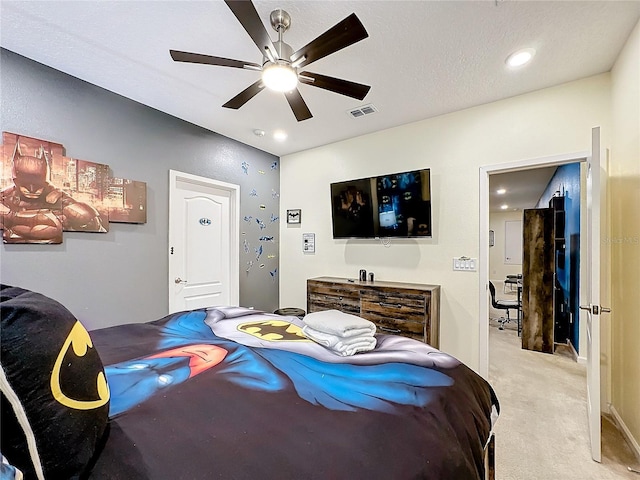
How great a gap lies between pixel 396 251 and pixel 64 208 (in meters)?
3.21

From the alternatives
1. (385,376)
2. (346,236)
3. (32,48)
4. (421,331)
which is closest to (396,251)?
(346,236)

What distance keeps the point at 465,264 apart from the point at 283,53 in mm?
2524

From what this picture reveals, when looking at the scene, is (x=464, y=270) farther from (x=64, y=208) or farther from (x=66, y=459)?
(x=64, y=208)

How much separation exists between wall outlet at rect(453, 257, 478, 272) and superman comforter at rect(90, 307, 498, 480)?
175 centimetres

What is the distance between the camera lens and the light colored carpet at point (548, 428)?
1.76 meters

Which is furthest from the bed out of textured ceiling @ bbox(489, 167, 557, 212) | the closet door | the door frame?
textured ceiling @ bbox(489, 167, 557, 212)

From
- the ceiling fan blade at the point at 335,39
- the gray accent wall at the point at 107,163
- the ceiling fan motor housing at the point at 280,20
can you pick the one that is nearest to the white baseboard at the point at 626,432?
the ceiling fan blade at the point at 335,39

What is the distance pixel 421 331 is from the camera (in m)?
2.84

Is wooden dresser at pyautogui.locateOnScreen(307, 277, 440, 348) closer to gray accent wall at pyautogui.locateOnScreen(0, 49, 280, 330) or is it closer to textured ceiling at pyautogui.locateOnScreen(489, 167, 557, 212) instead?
gray accent wall at pyautogui.locateOnScreen(0, 49, 280, 330)

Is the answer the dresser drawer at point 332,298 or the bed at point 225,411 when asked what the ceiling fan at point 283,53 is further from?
the dresser drawer at point 332,298

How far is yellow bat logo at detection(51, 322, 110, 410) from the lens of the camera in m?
0.67

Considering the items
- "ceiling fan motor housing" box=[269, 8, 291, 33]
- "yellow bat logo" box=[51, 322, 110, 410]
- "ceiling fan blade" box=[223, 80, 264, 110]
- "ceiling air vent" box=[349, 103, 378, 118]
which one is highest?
"ceiling fan motor housing" box=[269, 8, 291, 33]

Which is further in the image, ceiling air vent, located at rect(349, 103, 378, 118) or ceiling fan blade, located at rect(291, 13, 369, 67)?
ceiling air vent, located at rect(349, 103, 378, 118)

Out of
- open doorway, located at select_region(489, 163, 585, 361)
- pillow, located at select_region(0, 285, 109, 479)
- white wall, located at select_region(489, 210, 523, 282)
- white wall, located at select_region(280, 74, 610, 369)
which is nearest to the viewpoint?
pillow, located at select_region(0, 285, 109, 479)
